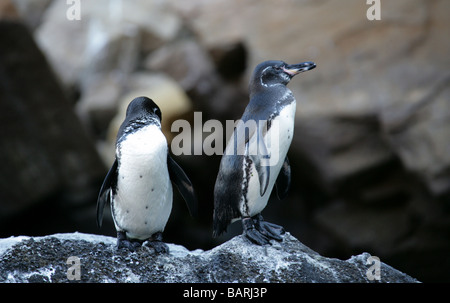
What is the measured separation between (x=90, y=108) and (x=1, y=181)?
2.64m

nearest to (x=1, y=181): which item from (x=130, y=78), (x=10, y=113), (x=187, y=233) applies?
(x=10, y=113)

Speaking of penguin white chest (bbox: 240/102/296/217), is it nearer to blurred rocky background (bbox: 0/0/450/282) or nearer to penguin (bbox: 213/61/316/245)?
penguin (bbox: 213/61/316/245)

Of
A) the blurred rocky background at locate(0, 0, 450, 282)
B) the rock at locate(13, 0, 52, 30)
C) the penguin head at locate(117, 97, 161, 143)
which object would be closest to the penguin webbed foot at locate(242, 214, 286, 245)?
the penguin head at locate(117, 97, 161, 143)

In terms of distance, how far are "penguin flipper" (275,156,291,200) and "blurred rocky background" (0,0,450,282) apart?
2323 millimetres

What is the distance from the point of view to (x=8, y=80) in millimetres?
5855

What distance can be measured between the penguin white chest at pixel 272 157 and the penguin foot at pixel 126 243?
53 centimetres

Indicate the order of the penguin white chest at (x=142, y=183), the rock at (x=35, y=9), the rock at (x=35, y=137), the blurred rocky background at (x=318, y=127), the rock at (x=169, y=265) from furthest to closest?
the rock at (x=35, y=9), the rock at (x=35, y=137), the blurred rocky background at (x=318, y=127), the penguin white chest at (x=142, y=183), the rock at (x=169, y=265)

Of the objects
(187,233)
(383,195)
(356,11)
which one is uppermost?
(356,11)

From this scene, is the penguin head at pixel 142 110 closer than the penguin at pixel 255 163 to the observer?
No

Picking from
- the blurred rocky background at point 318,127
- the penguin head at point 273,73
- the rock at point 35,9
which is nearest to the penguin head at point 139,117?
the penguin head at point 273,73

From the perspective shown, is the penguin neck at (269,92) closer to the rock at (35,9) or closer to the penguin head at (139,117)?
the penguin head at (139,117)

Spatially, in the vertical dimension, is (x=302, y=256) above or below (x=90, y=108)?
below

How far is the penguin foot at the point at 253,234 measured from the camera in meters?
2.91
